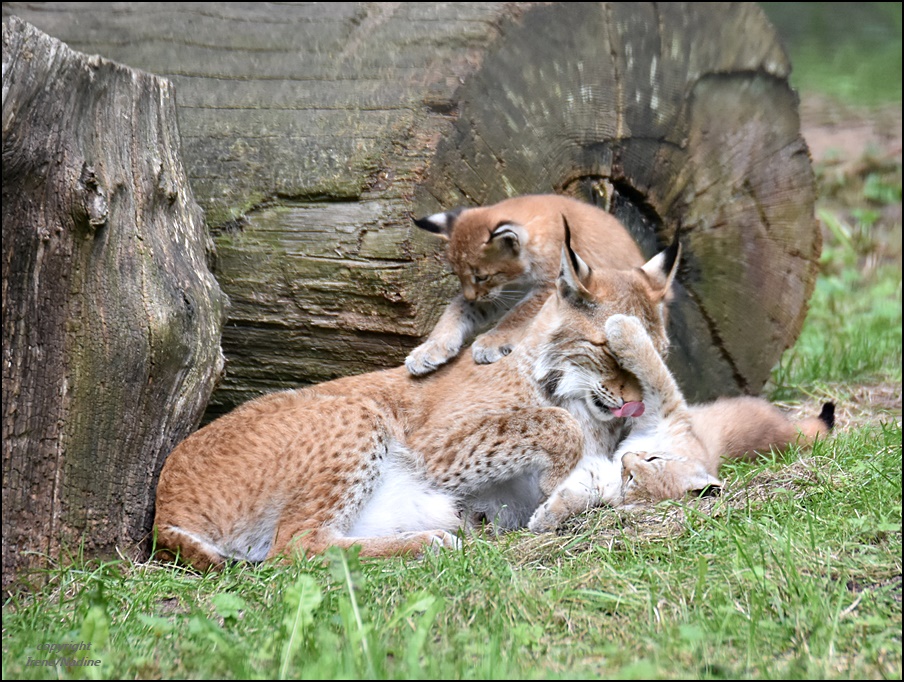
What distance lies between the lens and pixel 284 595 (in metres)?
2.74

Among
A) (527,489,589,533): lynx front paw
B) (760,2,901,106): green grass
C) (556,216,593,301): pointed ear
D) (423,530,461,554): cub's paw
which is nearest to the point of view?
(423,530,461,554): cub's paw

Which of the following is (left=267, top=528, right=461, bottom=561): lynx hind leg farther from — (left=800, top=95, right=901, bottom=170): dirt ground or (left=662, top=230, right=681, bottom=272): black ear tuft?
(left=800, top=95, right=901, bottom=170): dirt ground

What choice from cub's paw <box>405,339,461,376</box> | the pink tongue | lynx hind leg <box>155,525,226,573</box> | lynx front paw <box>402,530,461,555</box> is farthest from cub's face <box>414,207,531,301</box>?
lynx hind leg <box>155,525,226,573</box>

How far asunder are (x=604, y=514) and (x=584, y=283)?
3.12ft

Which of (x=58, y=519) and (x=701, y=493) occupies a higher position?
(x=701, y=493)

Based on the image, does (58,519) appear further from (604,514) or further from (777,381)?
(777,381)

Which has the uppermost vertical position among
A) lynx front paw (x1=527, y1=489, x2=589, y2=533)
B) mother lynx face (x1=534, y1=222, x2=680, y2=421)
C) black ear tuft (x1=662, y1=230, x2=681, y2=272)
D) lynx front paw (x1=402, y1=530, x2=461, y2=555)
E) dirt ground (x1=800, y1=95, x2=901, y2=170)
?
dirt ground (x1=800, y1=95, x2=901, y2=170)

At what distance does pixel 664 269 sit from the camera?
4102 millimetres

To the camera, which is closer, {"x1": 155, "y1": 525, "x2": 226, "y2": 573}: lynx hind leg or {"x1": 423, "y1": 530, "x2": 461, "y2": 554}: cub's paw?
{"x1": 423, "y1": 530, "x2": 461, "y2": 554}: cub's paw

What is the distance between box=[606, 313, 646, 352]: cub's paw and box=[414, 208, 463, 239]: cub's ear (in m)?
0.83

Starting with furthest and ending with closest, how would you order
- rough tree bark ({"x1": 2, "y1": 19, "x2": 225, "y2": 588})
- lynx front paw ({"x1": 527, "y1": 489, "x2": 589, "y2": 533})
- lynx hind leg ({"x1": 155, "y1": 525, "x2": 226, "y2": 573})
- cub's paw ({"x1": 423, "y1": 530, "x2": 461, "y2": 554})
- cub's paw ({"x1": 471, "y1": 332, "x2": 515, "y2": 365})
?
cub's paw ({"x1": 471, "y1": 332, "x2": 515, "y2": 365}) < lynx front paw ({"x1": 527, "y1": 489, "x2": 589, "y2": 533}) < lynx hind leg ({"x1": 155, "y1": 525, "x2": 226, "y2": 573}) < cub's paw ({"x1": 423, "y1": 530, "x2": 461, "y2": 554}) < rough tree bark ({"x1": 2, "y1": 19, "x2": 225, "y2": 588})

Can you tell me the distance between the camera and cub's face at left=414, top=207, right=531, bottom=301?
13.8ft

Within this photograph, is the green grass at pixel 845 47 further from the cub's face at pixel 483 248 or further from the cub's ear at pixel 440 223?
the cub's ear at pixel 440 223

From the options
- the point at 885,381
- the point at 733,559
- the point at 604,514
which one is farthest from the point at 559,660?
the point at 885,381
